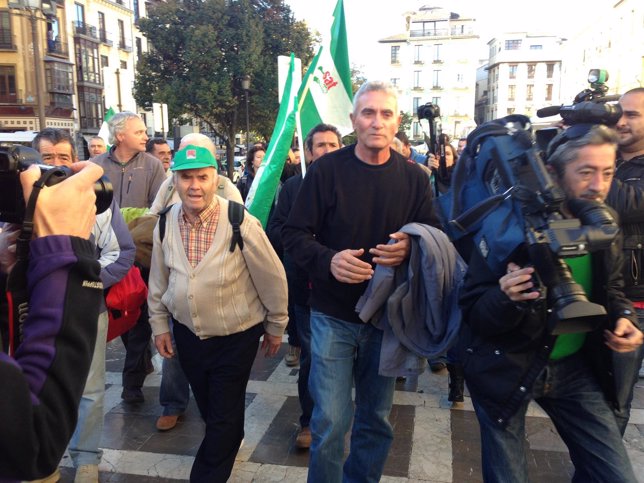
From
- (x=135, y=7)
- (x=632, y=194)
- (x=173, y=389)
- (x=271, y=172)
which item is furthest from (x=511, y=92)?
(x=173, y=389)

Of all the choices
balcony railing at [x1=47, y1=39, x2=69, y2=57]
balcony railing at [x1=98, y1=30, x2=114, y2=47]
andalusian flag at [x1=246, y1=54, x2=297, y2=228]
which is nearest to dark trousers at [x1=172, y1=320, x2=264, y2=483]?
andalusian flag at [x1=246, y1=54, x2=297, y2=228]

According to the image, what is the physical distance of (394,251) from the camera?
243 centimetres

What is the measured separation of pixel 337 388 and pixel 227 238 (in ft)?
3.11

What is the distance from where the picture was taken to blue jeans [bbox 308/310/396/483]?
265 centimetres

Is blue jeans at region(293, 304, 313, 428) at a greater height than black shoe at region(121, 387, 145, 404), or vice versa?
blue jeans at region(293, 304, 313, 428)

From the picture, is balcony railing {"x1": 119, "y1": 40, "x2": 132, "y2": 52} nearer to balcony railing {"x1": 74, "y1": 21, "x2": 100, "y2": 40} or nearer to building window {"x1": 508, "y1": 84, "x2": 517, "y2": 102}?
balcony railing {"x1": 74, "y1": 21, "x2": 100, "y2": 40}

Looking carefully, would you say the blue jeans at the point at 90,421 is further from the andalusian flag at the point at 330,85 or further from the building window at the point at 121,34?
the building window at the point at 121,34

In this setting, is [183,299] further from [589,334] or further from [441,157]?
[441,157]

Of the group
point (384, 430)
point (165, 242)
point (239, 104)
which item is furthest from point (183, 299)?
point (239, 104)

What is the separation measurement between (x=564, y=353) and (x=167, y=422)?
2.73 metres

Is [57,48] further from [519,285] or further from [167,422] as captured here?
[519,285]

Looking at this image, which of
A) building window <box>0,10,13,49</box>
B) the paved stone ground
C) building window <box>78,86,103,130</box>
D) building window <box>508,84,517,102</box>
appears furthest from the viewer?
building window <box>508,84,517,102</box>

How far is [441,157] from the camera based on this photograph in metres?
5.55

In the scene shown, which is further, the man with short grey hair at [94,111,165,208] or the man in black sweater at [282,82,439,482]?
the man with short grey hair at [94,111,165,208]
